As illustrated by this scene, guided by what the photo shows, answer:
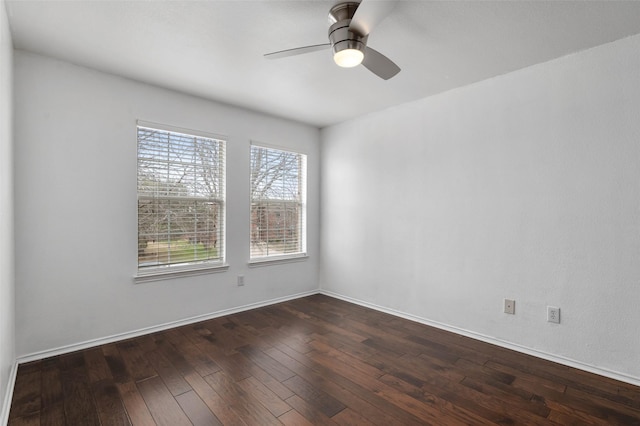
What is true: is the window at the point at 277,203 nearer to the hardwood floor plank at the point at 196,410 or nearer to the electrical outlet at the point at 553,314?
the hardwood floor plank at the point at 196,410

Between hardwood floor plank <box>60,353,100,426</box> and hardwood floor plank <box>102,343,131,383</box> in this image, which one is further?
hardwood floor plank <box>102,343,131,383</box>

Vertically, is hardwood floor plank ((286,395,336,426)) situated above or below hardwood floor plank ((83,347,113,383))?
below

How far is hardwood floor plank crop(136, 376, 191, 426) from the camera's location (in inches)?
70.0

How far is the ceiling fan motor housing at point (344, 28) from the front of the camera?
1.85 meters

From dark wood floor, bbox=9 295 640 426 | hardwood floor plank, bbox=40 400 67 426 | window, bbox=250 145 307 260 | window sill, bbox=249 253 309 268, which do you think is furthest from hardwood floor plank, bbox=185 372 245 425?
window, bbox=250 145 307 260

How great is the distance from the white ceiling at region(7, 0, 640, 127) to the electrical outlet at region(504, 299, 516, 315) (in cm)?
202

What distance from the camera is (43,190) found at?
8.25 ft

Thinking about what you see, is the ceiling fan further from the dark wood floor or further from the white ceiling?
the dark wood floor

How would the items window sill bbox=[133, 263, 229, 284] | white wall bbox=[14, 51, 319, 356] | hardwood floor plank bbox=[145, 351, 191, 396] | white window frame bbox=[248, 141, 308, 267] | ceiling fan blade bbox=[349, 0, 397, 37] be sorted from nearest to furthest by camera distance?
1. ceiling fan blade bbox=[349, 0, 397, 37]
2. hardwood floor plank bbox=[145, 351, 191, 396]
3. white wall bbox=[14, 51, 319, 356]
4. window sill bbox=[133, 263, 229, 284]
5. white window frame bbox=[248, 141, 308, 267]

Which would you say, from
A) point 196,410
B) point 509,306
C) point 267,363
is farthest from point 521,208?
point 196,410

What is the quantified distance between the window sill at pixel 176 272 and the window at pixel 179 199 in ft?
0.11

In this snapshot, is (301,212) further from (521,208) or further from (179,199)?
(521,208)

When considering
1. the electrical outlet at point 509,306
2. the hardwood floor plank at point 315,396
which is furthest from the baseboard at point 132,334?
the electrical outlet at point 509,306

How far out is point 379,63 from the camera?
6.86ft
